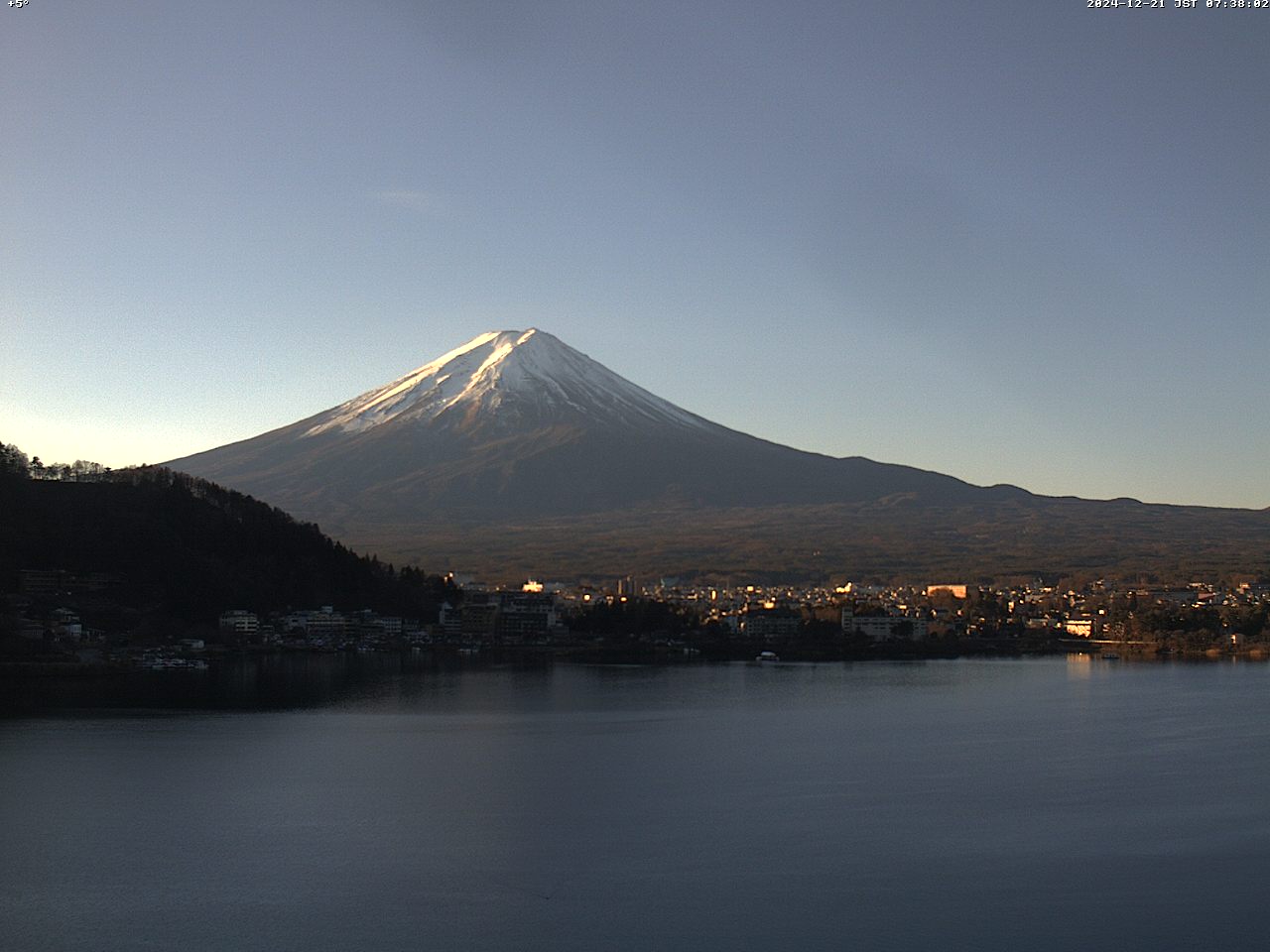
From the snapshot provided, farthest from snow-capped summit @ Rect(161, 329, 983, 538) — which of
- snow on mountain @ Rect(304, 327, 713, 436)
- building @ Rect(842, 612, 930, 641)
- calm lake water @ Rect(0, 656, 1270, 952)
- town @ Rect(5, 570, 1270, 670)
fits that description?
calm lake water @ Rect(0, 656, 1270, 952)

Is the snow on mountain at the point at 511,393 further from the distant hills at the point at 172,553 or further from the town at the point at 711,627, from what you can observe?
the distant hills at the point at 172,553

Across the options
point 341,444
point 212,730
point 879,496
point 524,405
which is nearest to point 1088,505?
point 879,496

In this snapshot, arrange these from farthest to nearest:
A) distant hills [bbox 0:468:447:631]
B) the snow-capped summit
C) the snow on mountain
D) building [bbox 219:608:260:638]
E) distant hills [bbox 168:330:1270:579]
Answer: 1. the snow on mountain
2. the snow-capped summit
3. distant hills [bbox 168:330:1270:579]
4. building [bbox 219:608:260:638]
5. distant hills [bbox 0:468:447:631]

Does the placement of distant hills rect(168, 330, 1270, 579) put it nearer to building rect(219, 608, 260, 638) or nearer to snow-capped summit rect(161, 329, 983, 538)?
snow-capped summit rect(161, 329, 983, 538)

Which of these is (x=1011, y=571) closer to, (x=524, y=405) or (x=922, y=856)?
(x=524, y=405)

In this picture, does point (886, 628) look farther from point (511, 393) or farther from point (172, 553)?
point (511, 393)

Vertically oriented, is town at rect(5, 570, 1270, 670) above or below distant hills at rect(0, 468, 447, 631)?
below
